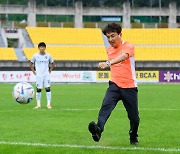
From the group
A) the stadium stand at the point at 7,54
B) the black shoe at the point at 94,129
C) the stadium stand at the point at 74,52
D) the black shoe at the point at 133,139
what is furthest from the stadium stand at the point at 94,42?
the black shoe at the point at 94,129

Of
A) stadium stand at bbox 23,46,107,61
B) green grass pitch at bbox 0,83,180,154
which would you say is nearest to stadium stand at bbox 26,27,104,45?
stadium stand at bbox 23,46,107,61

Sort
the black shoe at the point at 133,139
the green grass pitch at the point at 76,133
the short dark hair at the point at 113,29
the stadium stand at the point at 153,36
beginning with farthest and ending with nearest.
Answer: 1. the stadium stand at the point at 153,36
2. the black shoe at the point at 133,139
3. the short dark hair at the point at 113,29
4. the green grass pitch at the point at 76,133

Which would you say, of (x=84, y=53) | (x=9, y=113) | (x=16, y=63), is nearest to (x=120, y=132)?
(x=9, y=113)

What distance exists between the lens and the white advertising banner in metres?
38.2

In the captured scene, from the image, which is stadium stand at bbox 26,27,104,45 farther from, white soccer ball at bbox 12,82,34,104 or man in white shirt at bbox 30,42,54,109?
white soccer ball at bbox 12,82,34,104

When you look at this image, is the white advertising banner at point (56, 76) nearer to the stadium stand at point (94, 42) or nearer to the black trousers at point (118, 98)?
the stadium stand at point (94, 42)

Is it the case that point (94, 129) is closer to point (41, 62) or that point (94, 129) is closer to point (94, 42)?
point (41, 62)

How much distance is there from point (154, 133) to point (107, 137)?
1.19 metres

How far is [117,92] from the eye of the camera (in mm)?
8305

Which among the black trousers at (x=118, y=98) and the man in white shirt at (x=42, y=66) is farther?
the man in white shirt at (x=42, y=66)

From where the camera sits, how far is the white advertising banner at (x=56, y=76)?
38219 mm

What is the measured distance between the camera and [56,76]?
128 feet

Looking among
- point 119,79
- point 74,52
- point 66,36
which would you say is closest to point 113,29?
point 119,79

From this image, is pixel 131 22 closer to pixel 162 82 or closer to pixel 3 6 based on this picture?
pixel 3 6
